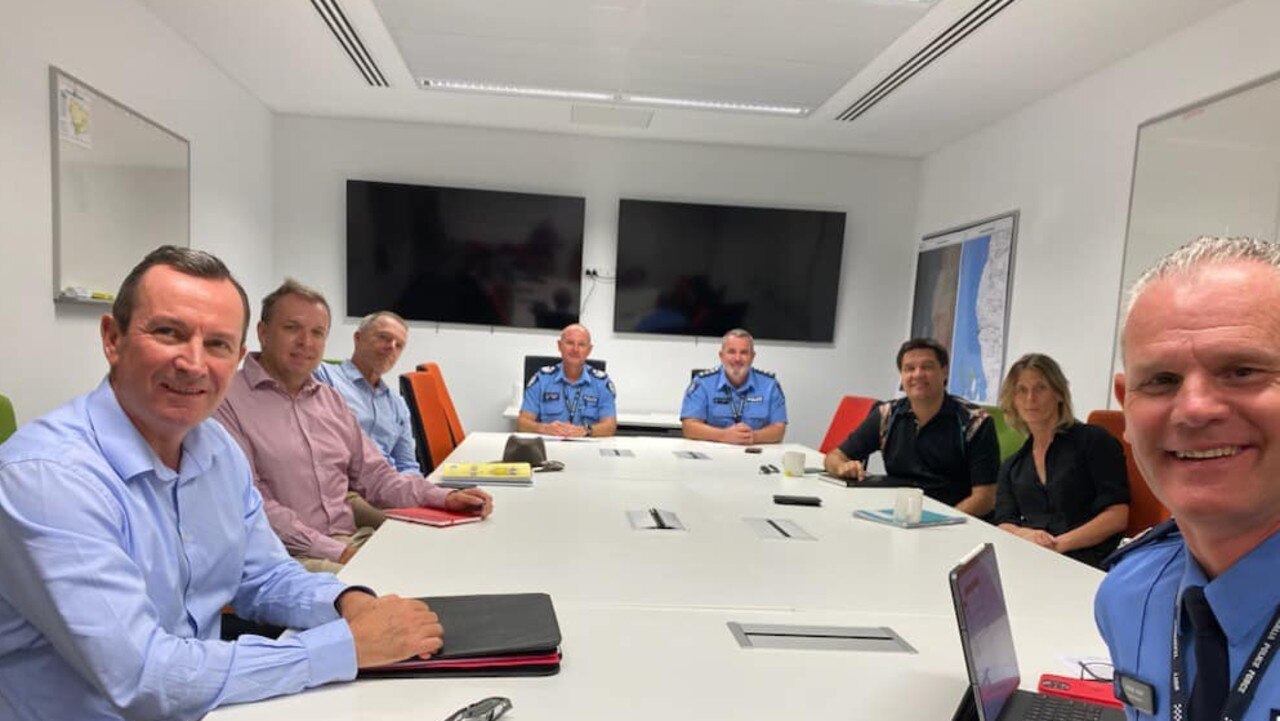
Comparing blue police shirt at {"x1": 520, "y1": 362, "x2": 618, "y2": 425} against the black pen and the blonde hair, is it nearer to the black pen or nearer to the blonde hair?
the black pen

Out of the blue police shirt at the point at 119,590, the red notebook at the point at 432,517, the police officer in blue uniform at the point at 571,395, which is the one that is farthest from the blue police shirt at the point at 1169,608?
the police officer in blue uniform at the point at 571,395

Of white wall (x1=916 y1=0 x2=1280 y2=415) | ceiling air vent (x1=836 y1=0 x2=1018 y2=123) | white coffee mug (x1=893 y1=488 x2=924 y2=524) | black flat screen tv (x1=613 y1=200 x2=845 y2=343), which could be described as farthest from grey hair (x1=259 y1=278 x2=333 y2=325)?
white wall (x1=916 y1=0 x2=1280 y2=415)

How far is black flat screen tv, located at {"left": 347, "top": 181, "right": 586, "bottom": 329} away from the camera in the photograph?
210 inches

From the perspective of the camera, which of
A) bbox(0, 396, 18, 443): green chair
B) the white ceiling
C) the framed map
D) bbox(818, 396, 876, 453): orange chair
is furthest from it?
the framed map

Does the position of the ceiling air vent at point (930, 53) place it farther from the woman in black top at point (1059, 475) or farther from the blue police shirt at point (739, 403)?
the blue police shirt at point (739, 403)

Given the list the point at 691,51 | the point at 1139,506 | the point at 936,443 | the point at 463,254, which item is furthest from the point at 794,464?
the point at 463,254

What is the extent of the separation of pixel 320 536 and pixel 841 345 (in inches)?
182

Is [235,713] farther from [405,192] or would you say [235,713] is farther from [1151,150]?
[405,192]

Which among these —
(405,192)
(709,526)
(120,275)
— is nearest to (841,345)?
(405,192)

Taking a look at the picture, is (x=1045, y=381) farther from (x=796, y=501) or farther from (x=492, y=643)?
(x=492, y=643)

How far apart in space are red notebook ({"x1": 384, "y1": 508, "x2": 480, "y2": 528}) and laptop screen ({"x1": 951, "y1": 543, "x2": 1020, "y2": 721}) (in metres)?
1.32

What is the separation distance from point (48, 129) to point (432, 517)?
8.05 feet

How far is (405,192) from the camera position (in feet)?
17.5

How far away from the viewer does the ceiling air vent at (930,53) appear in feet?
10.2
